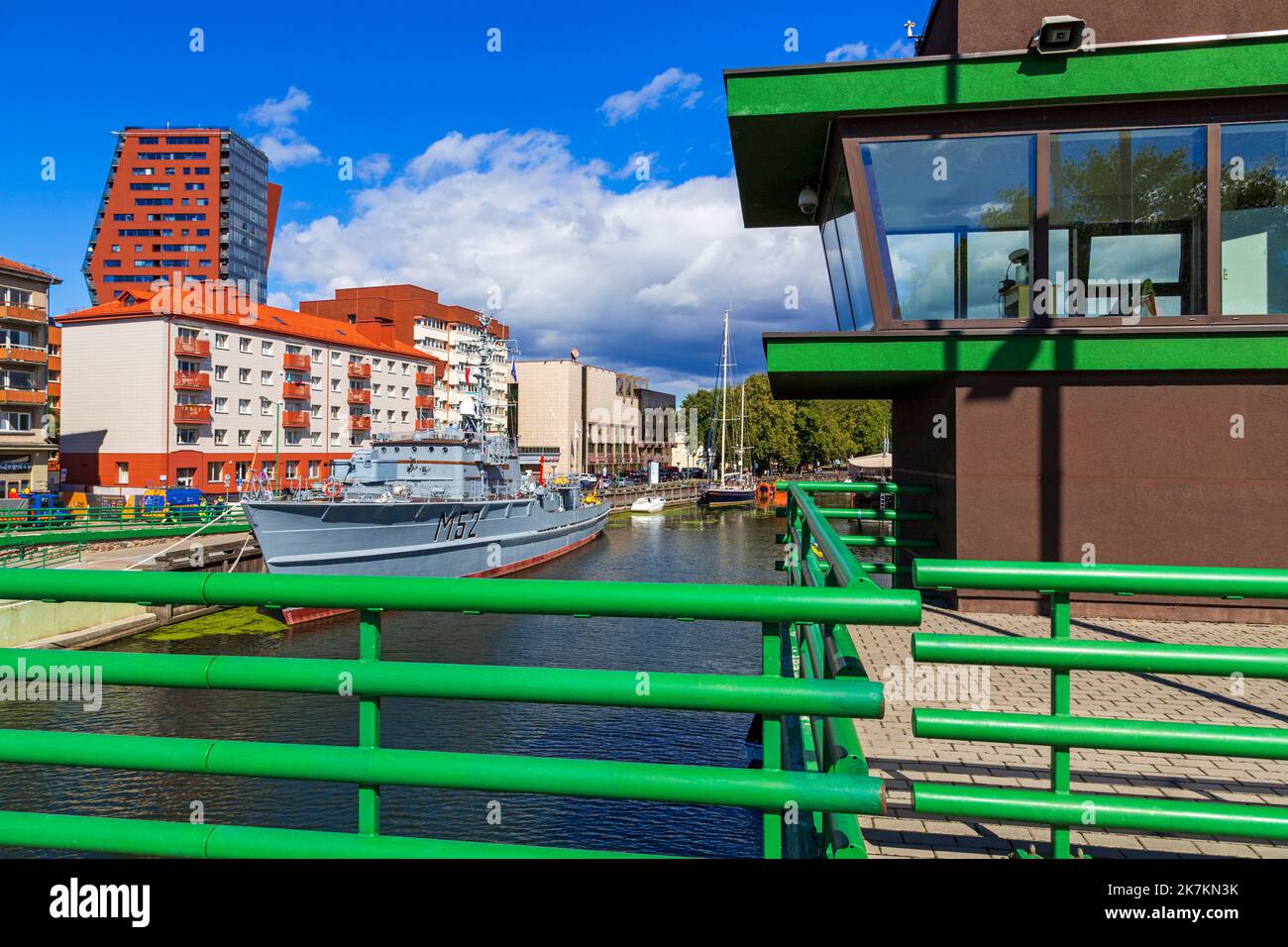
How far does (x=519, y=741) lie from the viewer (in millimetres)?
16141

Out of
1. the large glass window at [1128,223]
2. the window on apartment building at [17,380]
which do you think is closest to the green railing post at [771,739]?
the large glass window at [1128,223]

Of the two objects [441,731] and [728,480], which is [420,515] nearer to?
[441,731]

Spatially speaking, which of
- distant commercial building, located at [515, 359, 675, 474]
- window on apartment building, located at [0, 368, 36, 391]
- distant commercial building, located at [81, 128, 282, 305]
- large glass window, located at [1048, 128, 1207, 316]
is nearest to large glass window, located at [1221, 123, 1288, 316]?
large glass window, located at [1048, 128, 1207, 316]

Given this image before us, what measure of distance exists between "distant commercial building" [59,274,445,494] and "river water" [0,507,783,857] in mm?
25241

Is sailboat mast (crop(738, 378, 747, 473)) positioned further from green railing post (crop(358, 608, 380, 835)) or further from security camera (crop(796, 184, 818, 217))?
green railing post (crop(358, 608, 380, 835))

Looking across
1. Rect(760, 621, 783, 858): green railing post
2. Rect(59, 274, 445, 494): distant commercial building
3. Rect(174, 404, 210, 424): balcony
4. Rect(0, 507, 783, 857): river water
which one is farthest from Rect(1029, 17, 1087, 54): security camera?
Rect(174, 404, 210, 424): balcony

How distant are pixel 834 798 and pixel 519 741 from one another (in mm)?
15064

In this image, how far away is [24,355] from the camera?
4728 centimetres

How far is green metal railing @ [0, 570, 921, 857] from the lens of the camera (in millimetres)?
2145

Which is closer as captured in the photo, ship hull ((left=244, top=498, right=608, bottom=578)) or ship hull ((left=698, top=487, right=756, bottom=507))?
ship hull ((left=244, top=498, right=608, bottom=578))

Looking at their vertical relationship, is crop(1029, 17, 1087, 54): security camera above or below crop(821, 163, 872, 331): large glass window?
above

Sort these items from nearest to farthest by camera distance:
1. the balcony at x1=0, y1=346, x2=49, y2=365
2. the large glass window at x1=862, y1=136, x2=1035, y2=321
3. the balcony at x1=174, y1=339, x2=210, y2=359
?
the large glass window at x1=862, y1=136, x2=1035, y2=321 < the balcony at x1=0, y1=346, x2=49, y2=365 < the balcony at x1=174, y1=339, x2=210, y2=359

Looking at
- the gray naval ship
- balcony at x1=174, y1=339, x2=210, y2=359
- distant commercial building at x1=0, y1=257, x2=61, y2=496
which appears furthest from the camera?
balcony at x1=174, y1=339, x2=210, y2=359

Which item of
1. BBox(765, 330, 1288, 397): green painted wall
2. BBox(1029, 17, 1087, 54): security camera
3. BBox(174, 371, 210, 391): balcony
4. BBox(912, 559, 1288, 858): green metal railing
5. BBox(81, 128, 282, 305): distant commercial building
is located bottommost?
BBox(912, 559, 1288, 858): green metal railing
